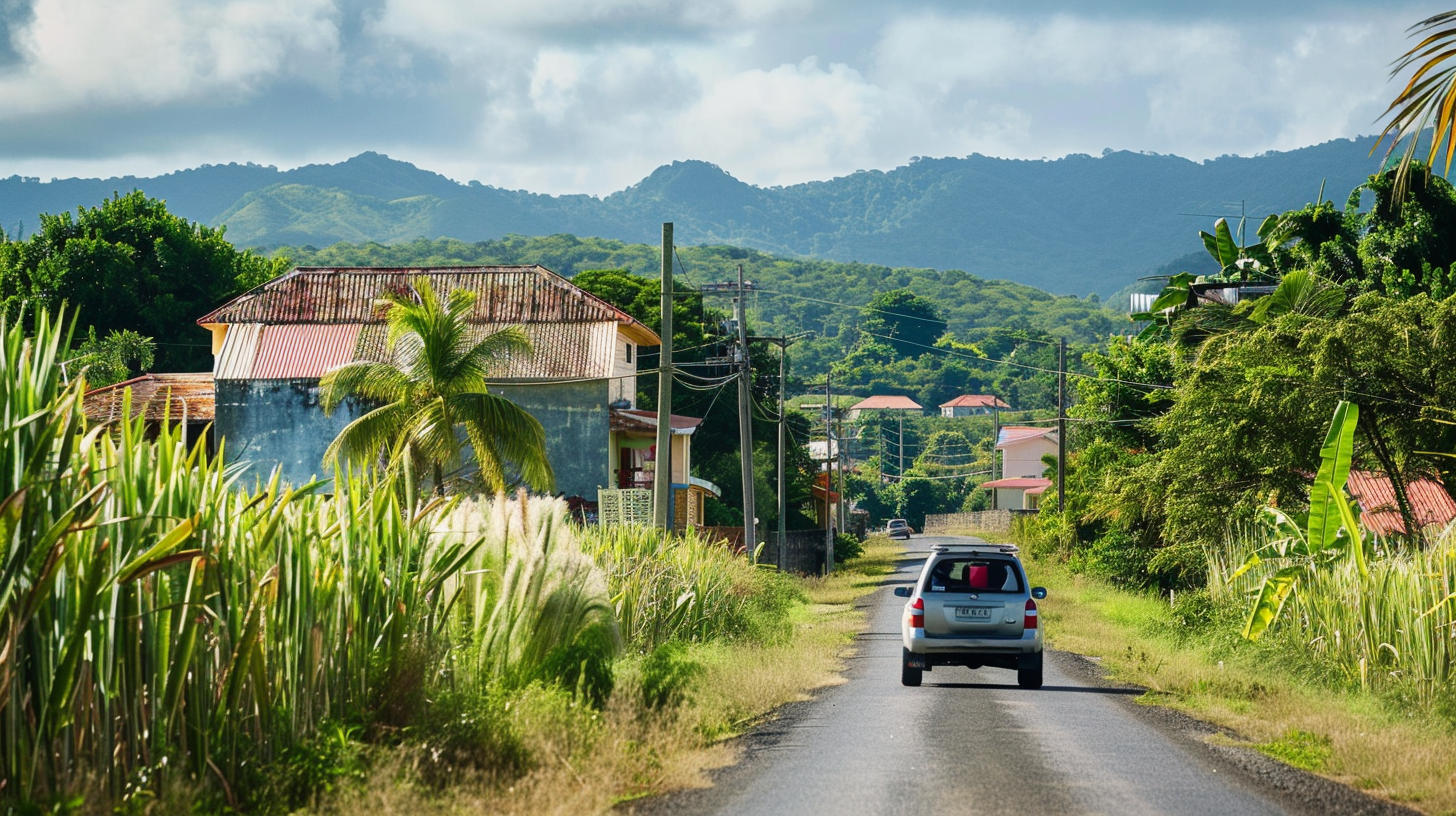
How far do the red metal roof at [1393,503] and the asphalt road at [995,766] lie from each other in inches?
417

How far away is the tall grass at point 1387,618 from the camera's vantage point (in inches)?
590

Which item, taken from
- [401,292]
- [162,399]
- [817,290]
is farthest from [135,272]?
[817,290]

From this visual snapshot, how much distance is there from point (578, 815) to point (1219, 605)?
15.5 m

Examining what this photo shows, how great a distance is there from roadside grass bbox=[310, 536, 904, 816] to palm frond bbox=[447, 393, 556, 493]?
10.8m

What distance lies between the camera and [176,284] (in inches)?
2373

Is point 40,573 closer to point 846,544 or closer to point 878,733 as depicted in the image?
point 878,733

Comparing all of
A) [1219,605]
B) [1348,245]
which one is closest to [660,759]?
[1219,605]

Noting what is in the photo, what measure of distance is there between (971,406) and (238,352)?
110 m

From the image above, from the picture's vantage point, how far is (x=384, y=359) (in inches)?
1656

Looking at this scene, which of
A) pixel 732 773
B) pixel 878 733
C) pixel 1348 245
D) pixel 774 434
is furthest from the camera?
pixel 774 434

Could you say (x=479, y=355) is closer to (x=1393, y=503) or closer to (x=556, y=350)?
(x=556, y=350)

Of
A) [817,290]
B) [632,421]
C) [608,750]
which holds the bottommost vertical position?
[608,750]

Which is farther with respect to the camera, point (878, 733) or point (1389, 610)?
point (1389, 610)

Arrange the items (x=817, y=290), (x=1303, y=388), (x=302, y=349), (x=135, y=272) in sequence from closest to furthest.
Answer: (x=1303, y=388)
(x=302, y=349)
(x=135, y=272)
(x=817, y=290)
